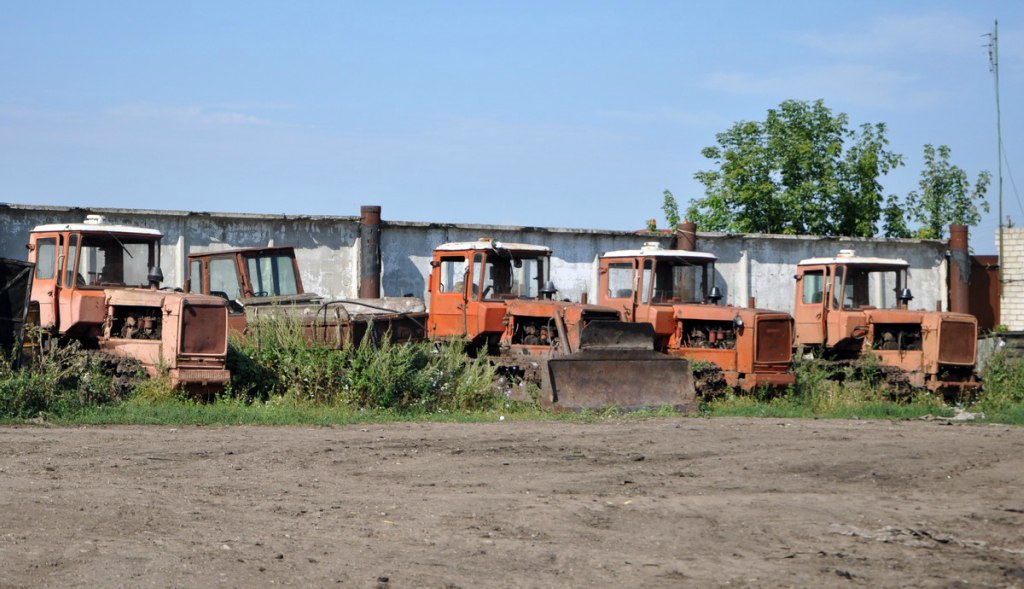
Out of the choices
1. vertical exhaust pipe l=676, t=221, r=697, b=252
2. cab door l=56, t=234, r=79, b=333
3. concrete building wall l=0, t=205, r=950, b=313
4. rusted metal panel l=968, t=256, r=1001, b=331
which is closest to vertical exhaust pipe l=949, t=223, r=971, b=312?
concrete building wall l=0, t=205, r=950, b=313

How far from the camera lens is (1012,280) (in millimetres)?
31953

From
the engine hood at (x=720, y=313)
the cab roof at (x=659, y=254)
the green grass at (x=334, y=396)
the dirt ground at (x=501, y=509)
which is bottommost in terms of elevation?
the dirt ground at (x=501, y=509)

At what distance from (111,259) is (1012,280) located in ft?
77.6

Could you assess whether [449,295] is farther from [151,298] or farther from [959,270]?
[959,270]

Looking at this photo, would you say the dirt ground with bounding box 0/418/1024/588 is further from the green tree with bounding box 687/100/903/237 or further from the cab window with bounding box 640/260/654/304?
the green tree with bounding box 687/100/903/237

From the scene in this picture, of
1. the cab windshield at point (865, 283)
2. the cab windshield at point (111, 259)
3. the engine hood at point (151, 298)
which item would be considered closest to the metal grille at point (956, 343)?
the cab windshield at point (865, 283)

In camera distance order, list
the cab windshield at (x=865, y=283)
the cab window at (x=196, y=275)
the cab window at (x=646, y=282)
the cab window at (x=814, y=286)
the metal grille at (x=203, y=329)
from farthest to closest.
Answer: the cab window at (x=814, y=286), the cab windshield at (x=865, y=283), the cab window at (x=646, y=282), the cab window at (x=196, y=275), the metal grille at (x=203, y=329)

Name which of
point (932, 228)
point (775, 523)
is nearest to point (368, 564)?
point (775, 523)

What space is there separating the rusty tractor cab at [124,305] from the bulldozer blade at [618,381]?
438cm

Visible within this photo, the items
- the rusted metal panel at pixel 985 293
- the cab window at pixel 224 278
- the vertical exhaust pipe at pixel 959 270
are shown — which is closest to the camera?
the cab window at pixel 224 278

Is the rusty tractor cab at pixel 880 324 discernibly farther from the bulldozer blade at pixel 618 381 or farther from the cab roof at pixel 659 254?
the bulldozer blade at pixel 618 381

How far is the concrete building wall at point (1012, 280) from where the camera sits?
31.8 m

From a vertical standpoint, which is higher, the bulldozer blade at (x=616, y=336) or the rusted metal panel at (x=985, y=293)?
the rusted metal panel at (x=985, y=293)

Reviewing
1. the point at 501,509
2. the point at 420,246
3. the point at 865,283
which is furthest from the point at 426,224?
the point at 501,509
